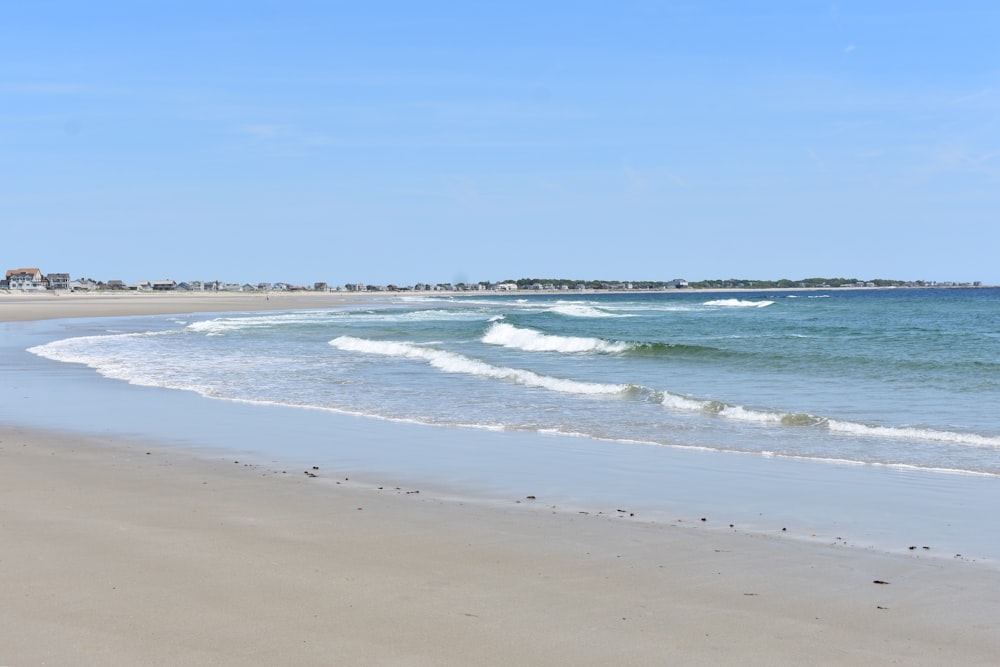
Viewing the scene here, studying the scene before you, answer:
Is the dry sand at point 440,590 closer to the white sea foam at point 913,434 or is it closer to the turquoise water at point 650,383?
the turquoise water at point 650,383

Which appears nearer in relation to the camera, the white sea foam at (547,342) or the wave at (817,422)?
the wave at (817,422)

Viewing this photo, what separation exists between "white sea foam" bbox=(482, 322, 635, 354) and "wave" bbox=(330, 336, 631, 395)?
4.34m

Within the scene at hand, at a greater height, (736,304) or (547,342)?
(736,304)

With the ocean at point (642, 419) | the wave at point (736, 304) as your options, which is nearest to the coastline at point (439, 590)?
the ocean at point (642, 419)

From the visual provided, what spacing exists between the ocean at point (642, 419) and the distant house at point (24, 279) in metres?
155

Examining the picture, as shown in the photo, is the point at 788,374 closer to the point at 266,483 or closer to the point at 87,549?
the point at 266,483

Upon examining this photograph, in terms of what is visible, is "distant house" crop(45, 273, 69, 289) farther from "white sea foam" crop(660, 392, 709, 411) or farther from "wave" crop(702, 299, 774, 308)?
"white sea foam" crop(660, 392, 709, 411)

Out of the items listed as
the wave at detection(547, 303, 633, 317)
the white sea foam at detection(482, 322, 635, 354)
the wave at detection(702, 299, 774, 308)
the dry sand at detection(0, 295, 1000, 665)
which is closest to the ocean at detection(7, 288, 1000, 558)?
the white sea foam at detection(482, 322, 635, 354)

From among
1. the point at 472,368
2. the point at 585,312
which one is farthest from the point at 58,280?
the point at 472,368

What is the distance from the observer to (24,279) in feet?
572

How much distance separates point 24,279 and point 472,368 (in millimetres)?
176937

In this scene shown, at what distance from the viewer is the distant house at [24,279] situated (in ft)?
543

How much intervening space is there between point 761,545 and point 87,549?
4479 mm

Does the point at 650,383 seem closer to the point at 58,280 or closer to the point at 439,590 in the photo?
the point at 439,590
